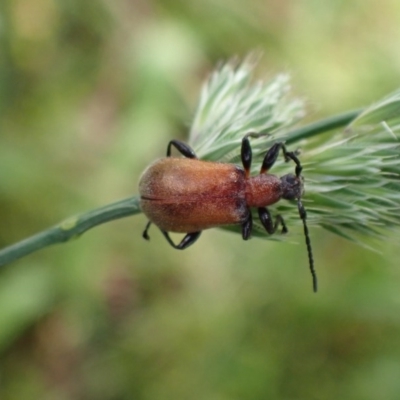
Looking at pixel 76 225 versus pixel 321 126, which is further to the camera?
pixel 321 126

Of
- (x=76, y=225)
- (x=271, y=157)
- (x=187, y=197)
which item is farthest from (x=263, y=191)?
(x=76, y=225)

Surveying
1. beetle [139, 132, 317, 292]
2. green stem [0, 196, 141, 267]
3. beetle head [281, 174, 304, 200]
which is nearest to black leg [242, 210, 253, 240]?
beetle [139, 132, 317, 292]

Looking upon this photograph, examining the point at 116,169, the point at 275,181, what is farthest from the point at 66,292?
the point at 275,181

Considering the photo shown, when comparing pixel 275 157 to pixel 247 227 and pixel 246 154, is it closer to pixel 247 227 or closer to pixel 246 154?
pixel 246 154

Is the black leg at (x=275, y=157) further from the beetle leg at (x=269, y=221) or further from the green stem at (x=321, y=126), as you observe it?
the beetle leg at (x=269, y=221)

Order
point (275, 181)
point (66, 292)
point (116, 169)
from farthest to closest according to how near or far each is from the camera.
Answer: point (116, 169), point (66, 292), point (275, 181)

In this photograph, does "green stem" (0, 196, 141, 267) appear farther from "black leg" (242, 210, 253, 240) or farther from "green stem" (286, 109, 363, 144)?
"green stem" (286, 109, 363, 144)

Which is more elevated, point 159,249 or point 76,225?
point 76,225

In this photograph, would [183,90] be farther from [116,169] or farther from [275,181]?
[275,181]
